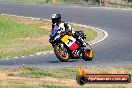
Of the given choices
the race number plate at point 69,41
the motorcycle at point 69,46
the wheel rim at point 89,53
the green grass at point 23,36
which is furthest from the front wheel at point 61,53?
the green grass at point 23,36

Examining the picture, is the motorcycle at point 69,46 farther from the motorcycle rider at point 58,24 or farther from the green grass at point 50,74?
the green grass at point 50,74

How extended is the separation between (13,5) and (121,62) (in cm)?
2604

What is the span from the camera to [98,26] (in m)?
31.4

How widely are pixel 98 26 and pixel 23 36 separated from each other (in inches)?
215

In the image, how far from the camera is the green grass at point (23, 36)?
22688 mm

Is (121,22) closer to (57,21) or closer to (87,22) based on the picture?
(87,22)

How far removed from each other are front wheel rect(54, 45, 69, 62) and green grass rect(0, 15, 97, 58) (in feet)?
13.3

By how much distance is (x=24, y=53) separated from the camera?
71.8 ft

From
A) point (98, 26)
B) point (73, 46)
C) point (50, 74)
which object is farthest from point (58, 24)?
point (98, 26)

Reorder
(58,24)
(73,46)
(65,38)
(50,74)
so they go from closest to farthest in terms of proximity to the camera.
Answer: (50,74), (58,24), (65,38), (73,46)

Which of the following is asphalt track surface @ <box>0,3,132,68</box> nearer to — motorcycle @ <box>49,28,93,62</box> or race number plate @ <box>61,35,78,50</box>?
motorcycle @ <box>49,28,93,62</box>

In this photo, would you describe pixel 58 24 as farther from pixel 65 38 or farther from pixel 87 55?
pixel 87 55

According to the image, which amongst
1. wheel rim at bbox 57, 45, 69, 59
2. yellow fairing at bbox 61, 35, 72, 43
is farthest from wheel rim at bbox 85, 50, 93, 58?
yellow fairing at bbox 61, 35, 72, 43

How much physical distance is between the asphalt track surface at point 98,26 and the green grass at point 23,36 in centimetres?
131
